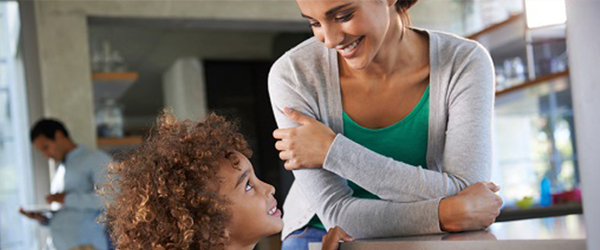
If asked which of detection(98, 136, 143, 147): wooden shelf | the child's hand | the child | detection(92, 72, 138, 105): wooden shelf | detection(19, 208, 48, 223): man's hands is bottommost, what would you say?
detection(19, 208, 48, 223): man's hands

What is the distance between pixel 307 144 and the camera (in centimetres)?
121

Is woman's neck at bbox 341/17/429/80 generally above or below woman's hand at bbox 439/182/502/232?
above

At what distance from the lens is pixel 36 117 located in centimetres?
432

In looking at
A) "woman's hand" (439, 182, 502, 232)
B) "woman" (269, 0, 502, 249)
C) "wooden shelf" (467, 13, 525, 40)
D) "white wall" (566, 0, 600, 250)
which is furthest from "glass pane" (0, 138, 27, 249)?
"white wall" (566, 0, 600, 250)

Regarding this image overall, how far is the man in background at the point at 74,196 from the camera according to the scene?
374 cm

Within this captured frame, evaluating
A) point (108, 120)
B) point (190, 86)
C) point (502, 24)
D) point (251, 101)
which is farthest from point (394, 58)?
point (251, 101)

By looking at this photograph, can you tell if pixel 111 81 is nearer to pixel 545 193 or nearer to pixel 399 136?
pixel 545 193

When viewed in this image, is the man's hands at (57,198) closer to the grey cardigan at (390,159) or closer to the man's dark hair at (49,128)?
the man's dark hair at (49,128)

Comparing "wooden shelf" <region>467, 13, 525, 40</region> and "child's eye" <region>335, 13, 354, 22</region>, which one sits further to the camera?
"wooden shelf" <region>467, 13, 525, 40</region>

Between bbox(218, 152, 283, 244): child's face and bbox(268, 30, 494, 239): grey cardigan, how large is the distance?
102 mm

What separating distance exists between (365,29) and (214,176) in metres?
0.33

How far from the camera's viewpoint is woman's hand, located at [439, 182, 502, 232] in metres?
1.09

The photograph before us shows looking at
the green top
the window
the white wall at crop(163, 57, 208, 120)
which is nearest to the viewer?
the green top

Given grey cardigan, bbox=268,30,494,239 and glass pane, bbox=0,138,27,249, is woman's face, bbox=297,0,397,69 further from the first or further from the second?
glass pane, bbox=0,138,27,249
